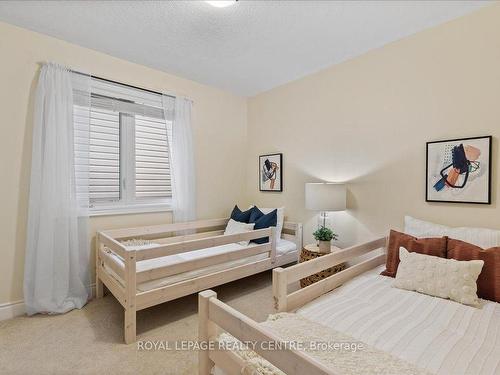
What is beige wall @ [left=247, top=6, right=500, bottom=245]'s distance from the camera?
1.96 m

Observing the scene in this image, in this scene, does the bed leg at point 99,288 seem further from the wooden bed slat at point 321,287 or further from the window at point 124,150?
the wooden bed slat at point 321,287

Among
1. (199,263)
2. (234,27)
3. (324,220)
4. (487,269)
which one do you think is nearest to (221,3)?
(234,27)

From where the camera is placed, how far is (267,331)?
859mm

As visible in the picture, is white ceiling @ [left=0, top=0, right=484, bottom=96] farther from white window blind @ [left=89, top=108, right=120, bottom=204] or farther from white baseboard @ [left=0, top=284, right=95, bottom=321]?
white baseboard @ [left=0, top=284, right=95, bottom=321]

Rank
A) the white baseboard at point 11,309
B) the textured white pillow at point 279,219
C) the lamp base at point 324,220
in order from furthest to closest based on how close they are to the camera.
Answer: the textured white pillow at point 279,219 → the lamp base at point 324,220 → the white baseboard at point 11,309

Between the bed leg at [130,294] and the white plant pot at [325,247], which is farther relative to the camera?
the white plant pot at [325,247]

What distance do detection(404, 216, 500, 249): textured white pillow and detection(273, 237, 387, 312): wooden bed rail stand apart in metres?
0.35

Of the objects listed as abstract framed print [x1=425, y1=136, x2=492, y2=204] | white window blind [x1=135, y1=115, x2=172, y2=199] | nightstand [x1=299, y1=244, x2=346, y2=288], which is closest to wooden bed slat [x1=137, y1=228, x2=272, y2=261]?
nightstand [x1=299, y1=244, x2=346, y2=288]

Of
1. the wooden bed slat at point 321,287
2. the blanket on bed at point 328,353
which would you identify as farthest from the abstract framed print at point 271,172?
the blanket on bed at point 328,353

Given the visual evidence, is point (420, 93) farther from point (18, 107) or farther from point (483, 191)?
point (18, 107)

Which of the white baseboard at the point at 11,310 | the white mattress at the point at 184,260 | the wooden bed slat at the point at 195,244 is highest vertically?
the wooden bed slat at the point at 195,244

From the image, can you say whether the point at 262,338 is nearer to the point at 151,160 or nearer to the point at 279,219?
the point at 279,219

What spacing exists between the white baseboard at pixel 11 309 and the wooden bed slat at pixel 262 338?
2174 mm

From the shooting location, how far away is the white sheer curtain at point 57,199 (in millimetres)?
2217
